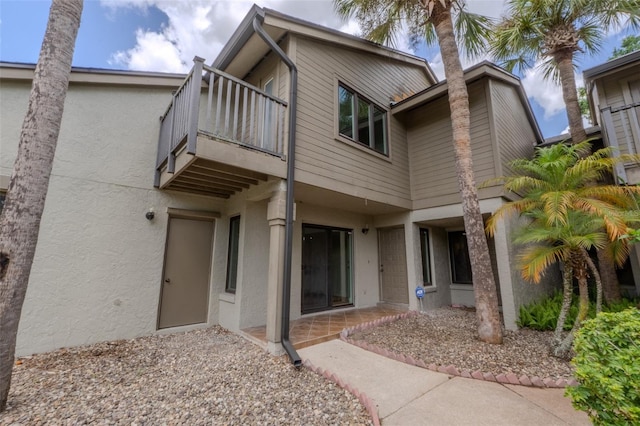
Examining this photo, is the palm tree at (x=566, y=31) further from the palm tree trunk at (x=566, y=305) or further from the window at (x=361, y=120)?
the window at (x=361, y=120)

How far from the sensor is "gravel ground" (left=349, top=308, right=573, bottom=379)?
382 centimetres

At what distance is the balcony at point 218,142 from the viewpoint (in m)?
4.02

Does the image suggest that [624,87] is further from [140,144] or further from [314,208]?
[140,144]

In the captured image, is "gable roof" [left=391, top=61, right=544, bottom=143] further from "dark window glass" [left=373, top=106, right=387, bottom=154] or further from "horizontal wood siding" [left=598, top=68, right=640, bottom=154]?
"horizontal wood siding" [left=598, top=68, right=640, bottom=154]

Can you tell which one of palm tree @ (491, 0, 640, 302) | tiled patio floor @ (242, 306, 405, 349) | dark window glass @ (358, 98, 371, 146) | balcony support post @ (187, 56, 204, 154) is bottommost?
tiled patio floor @ (242, 306, 405, 349)

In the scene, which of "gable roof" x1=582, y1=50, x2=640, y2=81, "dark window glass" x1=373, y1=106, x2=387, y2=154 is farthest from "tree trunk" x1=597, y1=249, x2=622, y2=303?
"dark window glass" x1=373, y1=106, x2=387, y2=154

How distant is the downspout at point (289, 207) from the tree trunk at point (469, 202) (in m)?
3.01

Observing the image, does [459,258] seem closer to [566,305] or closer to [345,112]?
[566,305]

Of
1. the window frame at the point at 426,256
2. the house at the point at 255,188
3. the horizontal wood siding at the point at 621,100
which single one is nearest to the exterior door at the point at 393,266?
the house at the point at 255,188

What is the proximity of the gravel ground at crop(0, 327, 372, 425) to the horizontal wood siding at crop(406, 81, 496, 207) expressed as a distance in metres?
5.43

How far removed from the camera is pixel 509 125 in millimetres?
7230

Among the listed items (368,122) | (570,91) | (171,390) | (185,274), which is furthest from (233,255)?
(570,91)

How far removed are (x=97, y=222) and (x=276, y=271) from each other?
3.38 metres

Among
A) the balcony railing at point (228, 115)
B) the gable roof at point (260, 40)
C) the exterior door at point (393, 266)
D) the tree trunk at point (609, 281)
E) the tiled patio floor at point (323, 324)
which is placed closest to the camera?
the balcony railing at point (228, 115)
